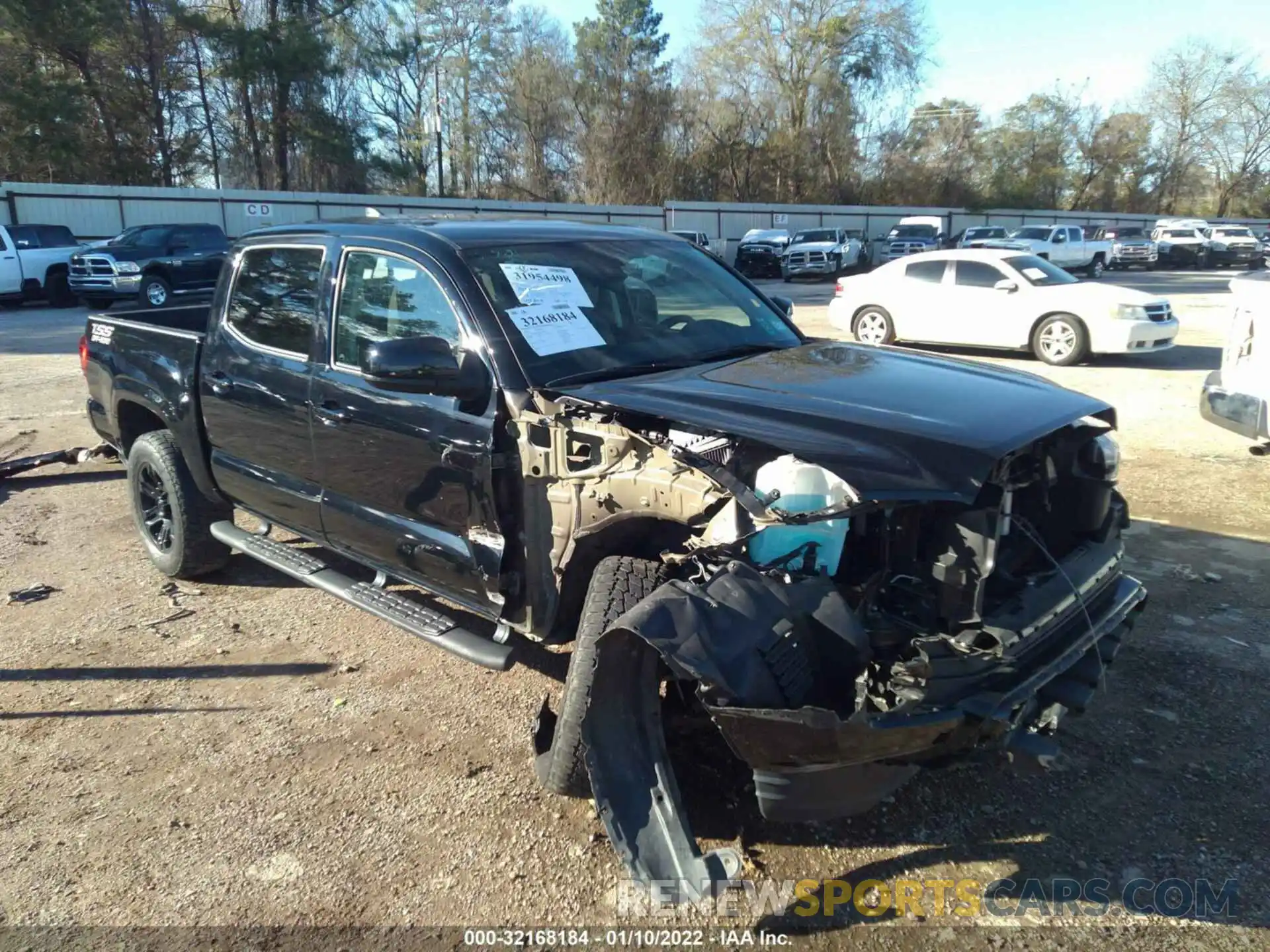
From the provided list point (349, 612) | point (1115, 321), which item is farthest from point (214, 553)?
point (1115, 321)

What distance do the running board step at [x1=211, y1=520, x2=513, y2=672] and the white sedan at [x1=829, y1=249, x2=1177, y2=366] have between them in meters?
10.2

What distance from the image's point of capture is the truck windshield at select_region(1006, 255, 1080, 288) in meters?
12.9

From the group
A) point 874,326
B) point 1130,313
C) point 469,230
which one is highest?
point 469,230

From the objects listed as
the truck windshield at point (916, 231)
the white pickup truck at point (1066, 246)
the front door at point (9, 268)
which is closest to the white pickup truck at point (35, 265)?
the front door at point (9, 268)

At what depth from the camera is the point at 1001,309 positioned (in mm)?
12906

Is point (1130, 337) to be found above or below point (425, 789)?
above

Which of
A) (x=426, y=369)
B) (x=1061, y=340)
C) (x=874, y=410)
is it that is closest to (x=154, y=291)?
(x=1061, y=340)

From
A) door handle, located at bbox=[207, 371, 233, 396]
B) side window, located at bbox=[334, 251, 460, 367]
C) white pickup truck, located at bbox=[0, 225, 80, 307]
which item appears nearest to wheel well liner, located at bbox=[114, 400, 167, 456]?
door handle, located at bbox=[207, 371, 233, 396]

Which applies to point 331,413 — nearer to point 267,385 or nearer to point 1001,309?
point 267,385

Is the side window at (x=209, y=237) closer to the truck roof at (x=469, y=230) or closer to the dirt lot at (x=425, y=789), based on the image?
the dirt lot at (x=425, y=789)

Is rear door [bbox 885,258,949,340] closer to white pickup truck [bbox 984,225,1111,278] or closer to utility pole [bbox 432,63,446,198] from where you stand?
white pickup truck [bbox 984,225,1111,278]

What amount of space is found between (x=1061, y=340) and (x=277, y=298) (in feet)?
36.0

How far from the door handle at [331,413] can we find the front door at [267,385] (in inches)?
4.2

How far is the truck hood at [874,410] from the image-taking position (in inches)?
104
